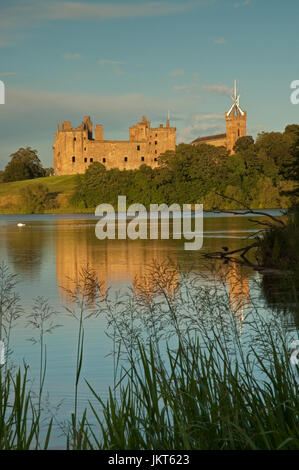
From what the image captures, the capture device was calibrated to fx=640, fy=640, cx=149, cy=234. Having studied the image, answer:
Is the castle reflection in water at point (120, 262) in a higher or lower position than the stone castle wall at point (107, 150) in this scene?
lower

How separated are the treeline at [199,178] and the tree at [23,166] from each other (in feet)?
86.7

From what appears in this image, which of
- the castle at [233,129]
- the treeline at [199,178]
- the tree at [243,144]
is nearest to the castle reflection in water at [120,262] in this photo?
the treeline at [199,178]

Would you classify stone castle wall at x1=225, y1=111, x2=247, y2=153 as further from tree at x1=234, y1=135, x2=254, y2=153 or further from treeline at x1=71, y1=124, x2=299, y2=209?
treeline at x1=71, y1=124, x2=299, y2=209

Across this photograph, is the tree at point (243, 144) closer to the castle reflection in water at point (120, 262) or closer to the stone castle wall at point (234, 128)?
the stone castle wall at point (234, 128)

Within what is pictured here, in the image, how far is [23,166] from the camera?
116 m

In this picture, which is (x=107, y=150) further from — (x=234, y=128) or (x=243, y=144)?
(x=234, y=128)

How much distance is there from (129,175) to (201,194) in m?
11.5

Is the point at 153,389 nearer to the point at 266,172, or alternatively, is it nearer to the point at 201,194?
the point at 266,172

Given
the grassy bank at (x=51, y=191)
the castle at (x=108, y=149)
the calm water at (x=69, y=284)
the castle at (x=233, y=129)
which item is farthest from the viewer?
the castle at (x=233, y=129)

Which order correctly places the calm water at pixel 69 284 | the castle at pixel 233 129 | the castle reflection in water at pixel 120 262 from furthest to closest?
the castle at pixel 233 129 < the castle reflection in water at pixel 120 262 < the calm water at pixel 69 284

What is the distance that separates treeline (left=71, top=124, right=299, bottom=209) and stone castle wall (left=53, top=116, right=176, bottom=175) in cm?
1892

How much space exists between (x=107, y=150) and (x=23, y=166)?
54.5 feet

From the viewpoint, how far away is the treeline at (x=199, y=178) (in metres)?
74.9

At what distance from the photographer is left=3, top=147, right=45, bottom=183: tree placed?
115256mm
